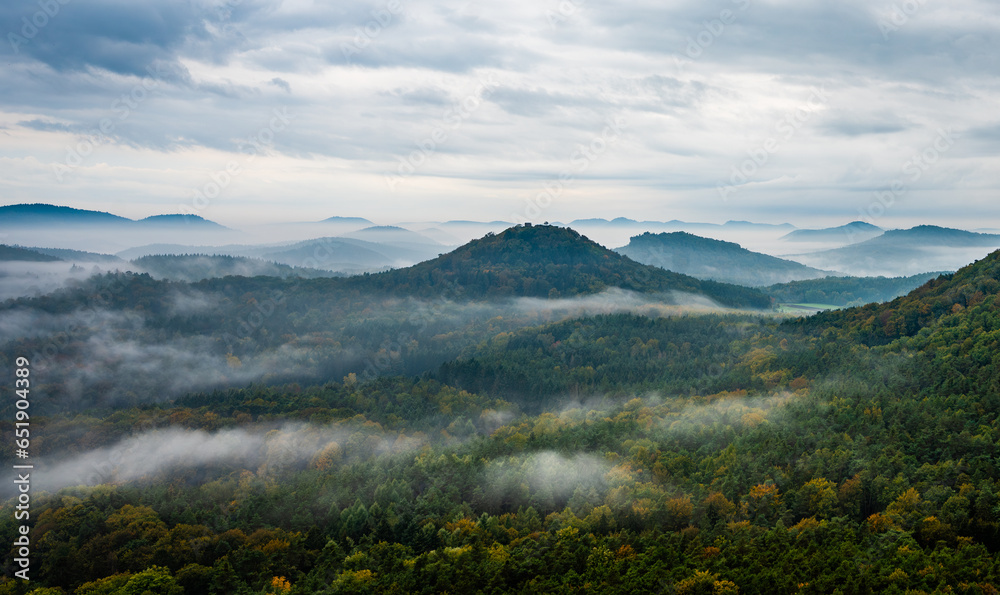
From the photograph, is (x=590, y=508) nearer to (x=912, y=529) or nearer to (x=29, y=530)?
(x=912, y=529)

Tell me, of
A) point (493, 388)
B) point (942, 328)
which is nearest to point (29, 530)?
point (493, 388)

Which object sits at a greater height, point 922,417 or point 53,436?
Answer: point 922,417

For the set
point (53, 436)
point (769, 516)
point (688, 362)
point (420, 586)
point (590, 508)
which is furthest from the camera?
point (688, 362)

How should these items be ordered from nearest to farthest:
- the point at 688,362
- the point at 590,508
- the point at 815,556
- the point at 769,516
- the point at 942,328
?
1. the point at 815,556
2. the point at 769,516
3. the point at 590,508
4. the point at 942,328
5. the point at 688,362

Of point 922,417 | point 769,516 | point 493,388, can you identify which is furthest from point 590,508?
point 493,388

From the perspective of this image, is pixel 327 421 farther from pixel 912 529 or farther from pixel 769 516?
pixel 912 529

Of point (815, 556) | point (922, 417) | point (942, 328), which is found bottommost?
point (815, 556)

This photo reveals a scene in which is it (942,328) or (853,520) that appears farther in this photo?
(942,328)
